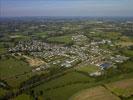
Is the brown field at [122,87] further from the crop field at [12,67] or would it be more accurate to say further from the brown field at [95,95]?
the crop field at [12,67]

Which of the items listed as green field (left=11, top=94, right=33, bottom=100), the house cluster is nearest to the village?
the house cluster

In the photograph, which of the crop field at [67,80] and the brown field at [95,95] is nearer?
the brown field at [95,95]

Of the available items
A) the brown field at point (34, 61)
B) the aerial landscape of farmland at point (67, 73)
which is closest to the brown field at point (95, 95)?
the aerial landscape of farmland at point (67, 73)

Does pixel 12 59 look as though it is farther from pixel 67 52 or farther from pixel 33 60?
pixel 67 52

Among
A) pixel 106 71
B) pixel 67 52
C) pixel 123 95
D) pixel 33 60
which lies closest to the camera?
pixel 123 95

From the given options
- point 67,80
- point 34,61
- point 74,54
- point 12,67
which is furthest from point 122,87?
point 74,54

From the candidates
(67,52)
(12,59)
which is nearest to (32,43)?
(67,52)

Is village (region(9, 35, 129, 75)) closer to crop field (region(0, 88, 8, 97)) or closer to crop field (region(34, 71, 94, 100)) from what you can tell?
crop field (region(34, 71, 94, 100))
